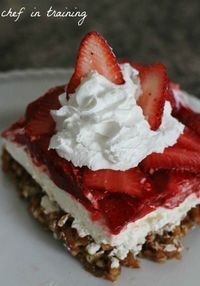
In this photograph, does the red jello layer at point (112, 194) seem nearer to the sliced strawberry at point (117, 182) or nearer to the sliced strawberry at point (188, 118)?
the sliced strawberry at point (117, 182)

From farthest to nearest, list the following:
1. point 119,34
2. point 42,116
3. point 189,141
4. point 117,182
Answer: point 119,34
point 42,116
point 189,141
point 117,182

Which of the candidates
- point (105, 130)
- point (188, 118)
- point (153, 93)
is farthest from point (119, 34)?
point (105, 130)

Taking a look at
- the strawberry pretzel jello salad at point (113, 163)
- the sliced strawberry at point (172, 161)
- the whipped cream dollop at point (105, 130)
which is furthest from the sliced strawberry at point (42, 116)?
the sliced strawberry at point (172, 161)

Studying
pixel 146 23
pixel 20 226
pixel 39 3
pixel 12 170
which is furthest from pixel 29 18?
pixel 20 226

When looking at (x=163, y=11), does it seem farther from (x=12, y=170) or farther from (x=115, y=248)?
(x=115, y=248)

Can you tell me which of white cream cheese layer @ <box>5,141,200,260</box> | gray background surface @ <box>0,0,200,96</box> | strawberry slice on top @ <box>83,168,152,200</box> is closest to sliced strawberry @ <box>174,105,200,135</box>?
white cream cheese layer @ <box>5,141,200,260</box>

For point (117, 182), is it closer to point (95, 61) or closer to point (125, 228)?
point (125, 228)

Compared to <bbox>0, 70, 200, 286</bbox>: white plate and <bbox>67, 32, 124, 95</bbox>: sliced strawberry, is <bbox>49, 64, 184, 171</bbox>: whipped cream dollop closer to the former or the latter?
<bbox>67, 32, 124, 95</bbox>: sliced strawberry
